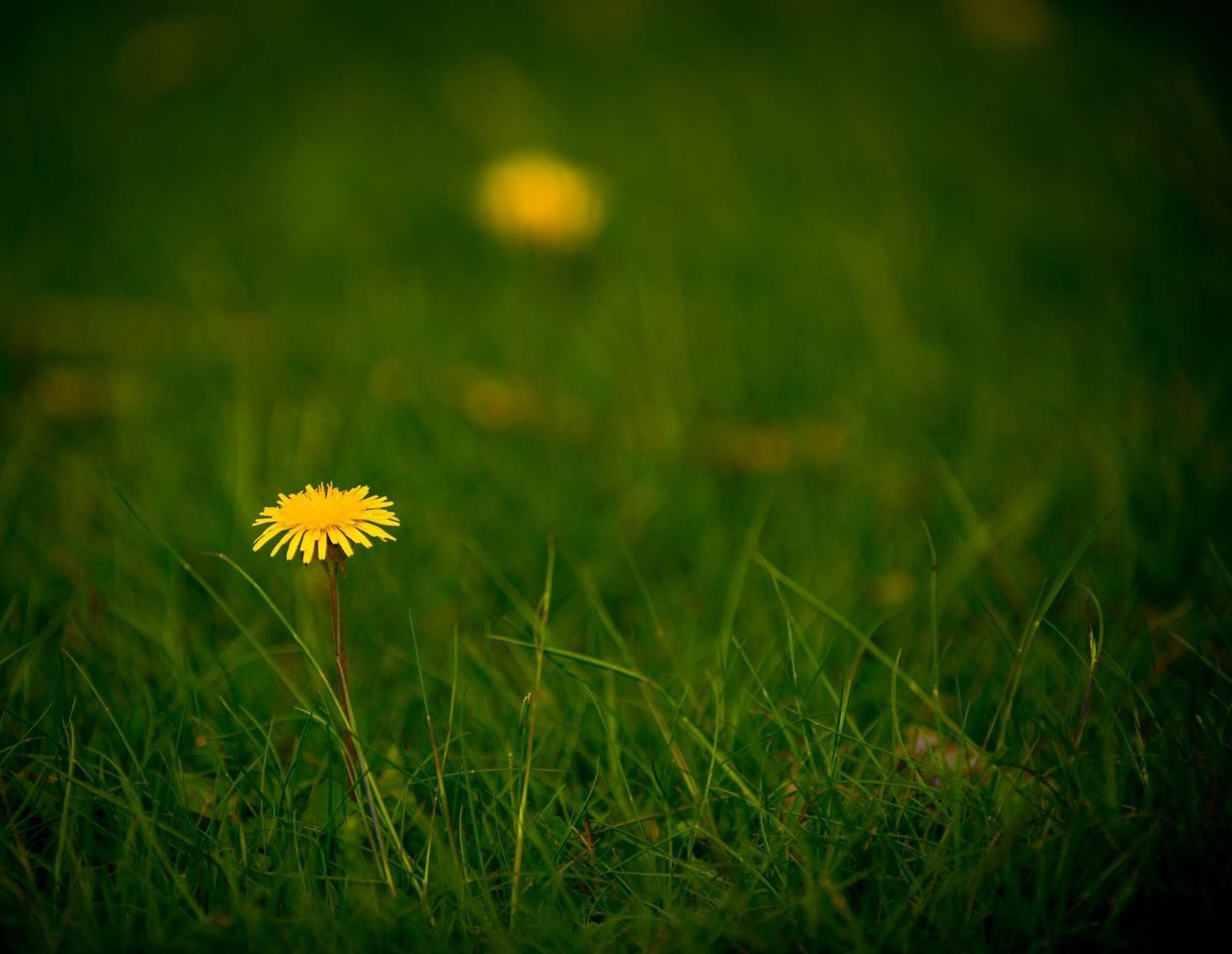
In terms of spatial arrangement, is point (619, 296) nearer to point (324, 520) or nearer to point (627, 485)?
point (627, 485)

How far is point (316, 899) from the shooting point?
825 millimetres

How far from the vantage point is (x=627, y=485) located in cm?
154

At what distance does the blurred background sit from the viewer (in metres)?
1.39

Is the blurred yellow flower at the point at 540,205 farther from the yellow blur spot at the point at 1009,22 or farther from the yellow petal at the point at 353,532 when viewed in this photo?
the yellow blur spot at the point at 1009,22

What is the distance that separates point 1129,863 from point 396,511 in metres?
1.06

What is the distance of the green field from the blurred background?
1cm

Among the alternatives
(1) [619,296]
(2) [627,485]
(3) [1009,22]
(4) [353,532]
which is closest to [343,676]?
(4) [353,532]

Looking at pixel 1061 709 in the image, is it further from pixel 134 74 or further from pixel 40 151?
pixel 134 74

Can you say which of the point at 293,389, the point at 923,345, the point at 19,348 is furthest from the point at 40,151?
the point at 923,345

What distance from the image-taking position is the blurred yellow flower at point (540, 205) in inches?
88.3

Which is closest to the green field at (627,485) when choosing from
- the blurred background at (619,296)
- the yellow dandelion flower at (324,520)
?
the blurred background at (619,296)

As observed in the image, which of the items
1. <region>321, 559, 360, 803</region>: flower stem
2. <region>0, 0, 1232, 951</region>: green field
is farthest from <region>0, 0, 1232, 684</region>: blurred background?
<region>321, 559, 360, 803</region>: flower stem

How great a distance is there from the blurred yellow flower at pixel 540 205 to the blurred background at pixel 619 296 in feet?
0.05

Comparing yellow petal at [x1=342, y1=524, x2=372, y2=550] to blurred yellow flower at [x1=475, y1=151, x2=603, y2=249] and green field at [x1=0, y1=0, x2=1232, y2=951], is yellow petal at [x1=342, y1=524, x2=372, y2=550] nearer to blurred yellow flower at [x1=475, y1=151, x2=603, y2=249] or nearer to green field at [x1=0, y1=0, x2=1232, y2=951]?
green field at [x1=0, y1=0, x2=1232, y2=951]
